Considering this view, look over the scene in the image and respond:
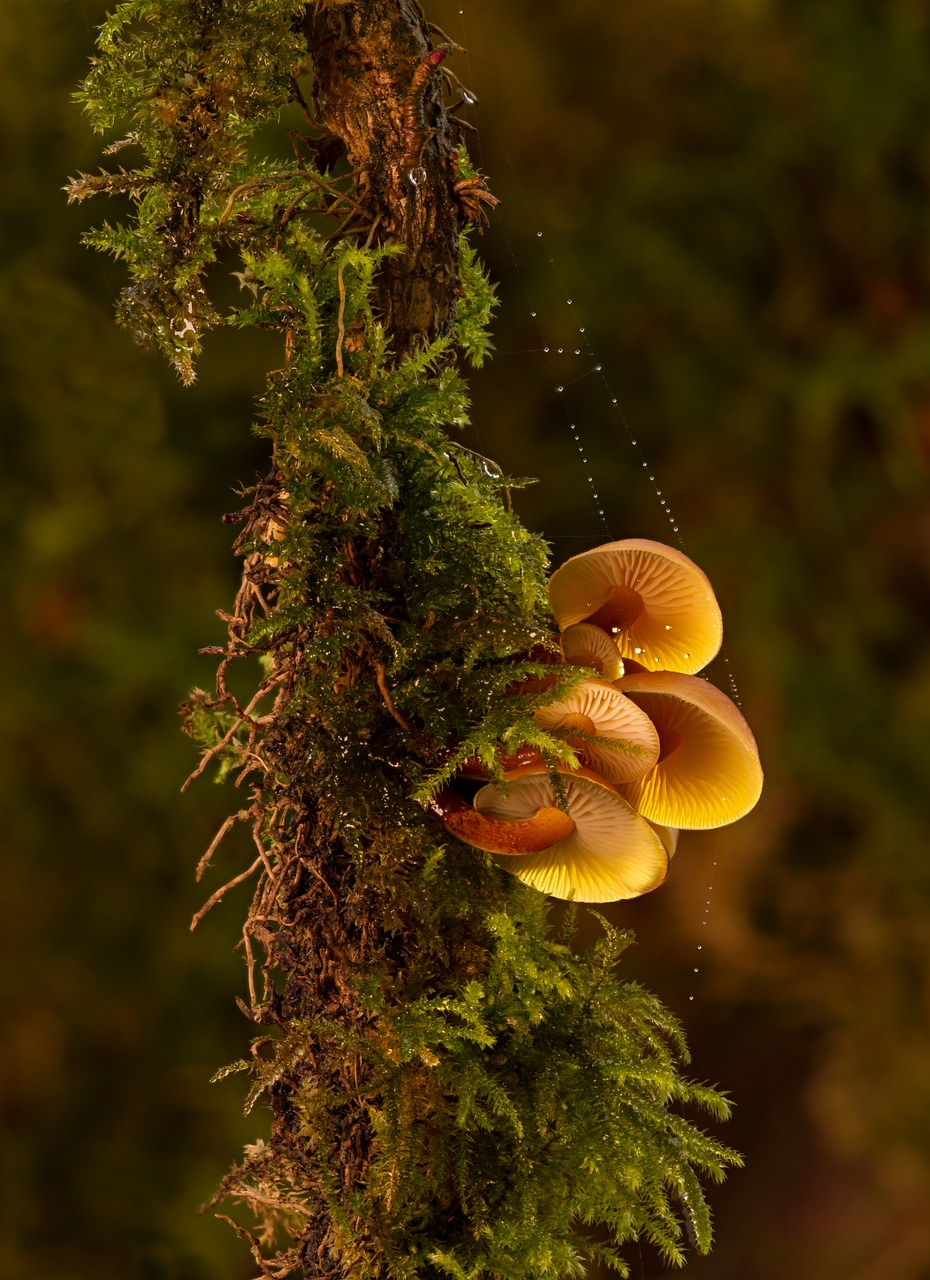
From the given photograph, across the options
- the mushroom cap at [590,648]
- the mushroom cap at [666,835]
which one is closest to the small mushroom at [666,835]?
the mushroom cap at [666,835]

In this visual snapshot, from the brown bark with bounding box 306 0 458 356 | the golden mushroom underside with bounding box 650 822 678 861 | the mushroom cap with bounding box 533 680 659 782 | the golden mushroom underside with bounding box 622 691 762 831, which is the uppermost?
Answer: the brown bark with bounding box 306 0 458 356

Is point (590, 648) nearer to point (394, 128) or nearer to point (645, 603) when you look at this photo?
point (645, 603)

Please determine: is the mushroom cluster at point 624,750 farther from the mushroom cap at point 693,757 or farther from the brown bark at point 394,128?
the brown bark at point 394,128

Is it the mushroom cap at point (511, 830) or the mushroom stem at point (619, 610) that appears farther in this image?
the mushroom stem at point (619, 610)

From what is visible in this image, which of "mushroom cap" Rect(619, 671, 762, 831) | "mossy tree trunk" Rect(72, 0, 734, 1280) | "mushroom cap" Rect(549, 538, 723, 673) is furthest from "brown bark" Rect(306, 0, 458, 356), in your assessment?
"mushroom cap" Rect(619, 671, 762, 831)

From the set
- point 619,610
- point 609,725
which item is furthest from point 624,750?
point 619,610

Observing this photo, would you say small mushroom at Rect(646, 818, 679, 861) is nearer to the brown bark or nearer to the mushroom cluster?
the mushroom cluster

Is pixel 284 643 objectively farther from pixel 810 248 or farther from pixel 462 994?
pixel 810 248
